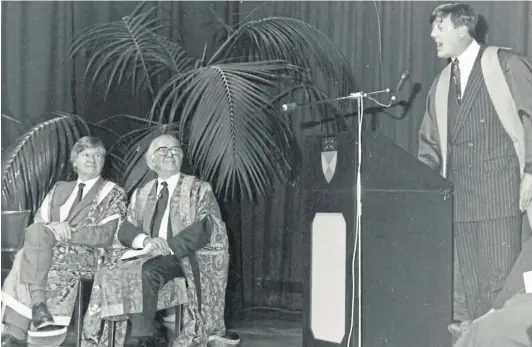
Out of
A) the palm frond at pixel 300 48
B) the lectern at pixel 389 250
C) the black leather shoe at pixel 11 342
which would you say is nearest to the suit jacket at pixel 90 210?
the black leather shoe at pixel 11 342

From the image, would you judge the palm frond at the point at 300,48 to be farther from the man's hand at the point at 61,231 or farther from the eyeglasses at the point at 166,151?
the man's hand at the point at 61,231

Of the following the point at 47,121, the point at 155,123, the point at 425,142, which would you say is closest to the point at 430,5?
Answer: the point at 425,142

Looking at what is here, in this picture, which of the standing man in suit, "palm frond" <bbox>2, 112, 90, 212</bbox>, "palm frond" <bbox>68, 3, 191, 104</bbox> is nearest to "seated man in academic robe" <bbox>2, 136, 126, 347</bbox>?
"palm frond" <bbox>2, 112, 90, 212</bbox>

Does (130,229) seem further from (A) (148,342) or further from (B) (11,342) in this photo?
(B) (11,342)

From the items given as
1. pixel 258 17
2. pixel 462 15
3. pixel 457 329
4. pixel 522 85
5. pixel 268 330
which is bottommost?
pixel 268 330

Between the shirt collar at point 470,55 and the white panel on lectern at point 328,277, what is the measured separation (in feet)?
3.33

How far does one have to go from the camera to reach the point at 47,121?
13.7 feet

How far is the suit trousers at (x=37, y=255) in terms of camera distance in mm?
3766

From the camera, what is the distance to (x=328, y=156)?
10.6 ft

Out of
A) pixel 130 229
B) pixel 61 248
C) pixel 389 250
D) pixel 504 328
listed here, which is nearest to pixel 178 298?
pixel 130 229

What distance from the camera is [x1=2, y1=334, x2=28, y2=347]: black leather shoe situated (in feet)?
12.4

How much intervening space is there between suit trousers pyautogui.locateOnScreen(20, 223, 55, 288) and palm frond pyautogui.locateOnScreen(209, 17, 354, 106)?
1.39 m

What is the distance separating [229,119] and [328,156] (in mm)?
991

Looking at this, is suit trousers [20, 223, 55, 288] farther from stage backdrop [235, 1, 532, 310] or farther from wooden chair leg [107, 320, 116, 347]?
stage backdrop [235, 1, 532, 310]
